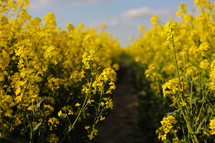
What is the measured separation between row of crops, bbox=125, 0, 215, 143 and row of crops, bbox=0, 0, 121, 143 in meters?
0.87

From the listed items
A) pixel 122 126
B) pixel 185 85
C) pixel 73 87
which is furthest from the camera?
pixel 122 126

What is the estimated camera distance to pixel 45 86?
11.5 feet

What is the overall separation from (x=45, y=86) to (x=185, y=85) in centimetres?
246

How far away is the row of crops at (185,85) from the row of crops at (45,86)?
869mm

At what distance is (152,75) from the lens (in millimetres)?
2980

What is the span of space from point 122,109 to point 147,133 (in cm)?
202

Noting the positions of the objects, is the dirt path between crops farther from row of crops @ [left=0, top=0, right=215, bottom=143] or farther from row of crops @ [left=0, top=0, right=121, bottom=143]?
row of crops @ [left=0, top=0, right=121, bottom=143]

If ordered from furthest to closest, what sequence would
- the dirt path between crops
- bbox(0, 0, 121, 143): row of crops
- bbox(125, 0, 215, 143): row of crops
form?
the dirt path between crops → bbox(125, 0, 215, 143): row of crops → bbox(0, 0, 121, 143): row of crops

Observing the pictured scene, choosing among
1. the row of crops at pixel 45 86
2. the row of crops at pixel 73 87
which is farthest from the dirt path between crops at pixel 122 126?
the row of crops at pixel 45 86

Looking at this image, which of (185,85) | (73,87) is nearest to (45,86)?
(73,87)

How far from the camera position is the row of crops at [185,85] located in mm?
2879

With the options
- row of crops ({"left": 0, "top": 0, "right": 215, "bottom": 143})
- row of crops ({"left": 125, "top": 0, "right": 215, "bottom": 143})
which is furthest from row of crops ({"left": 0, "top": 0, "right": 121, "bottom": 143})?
row of crops ({"left": 125, "top": 0, "right": 215, "bottom": 143})

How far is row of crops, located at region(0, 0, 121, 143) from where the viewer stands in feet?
7.87

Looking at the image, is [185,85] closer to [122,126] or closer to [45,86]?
[122,126]
